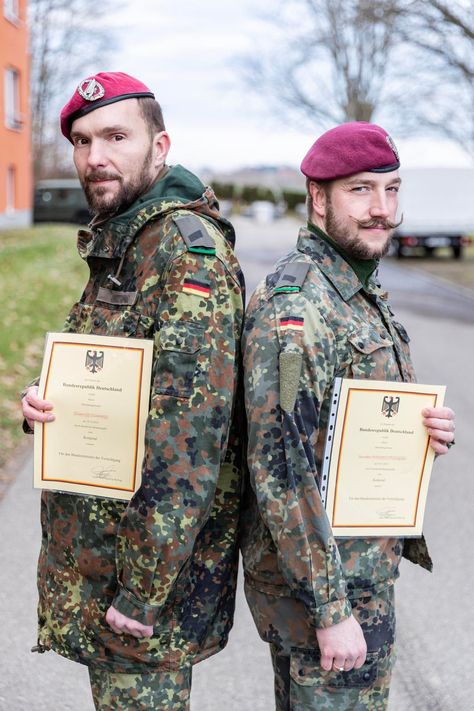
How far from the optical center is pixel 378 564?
7.00ft

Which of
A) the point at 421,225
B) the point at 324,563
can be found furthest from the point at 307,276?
the point at 421,225

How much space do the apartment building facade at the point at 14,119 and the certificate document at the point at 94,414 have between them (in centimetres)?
2487

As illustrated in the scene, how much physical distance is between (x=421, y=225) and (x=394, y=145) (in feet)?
77.8

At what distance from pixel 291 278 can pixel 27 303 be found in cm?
951

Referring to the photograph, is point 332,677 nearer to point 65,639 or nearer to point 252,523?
point 252,523

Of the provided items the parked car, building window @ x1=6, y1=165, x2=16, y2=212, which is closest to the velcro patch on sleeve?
building window @ x1=6, y1=165, x2=16, y2=212

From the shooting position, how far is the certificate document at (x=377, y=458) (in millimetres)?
2072

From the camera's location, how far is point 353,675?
6.77ft

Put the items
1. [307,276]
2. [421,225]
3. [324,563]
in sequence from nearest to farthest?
[324,563]
[307,276]
[421,225]

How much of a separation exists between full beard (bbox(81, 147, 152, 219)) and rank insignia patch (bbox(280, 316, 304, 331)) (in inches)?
19.6

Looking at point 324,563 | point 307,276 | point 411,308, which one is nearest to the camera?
point 324,563

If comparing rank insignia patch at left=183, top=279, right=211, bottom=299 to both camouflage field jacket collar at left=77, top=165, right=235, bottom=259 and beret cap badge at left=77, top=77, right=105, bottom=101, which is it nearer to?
camouflage field jacket collar at left=77, top=165, right=235, bottom=259

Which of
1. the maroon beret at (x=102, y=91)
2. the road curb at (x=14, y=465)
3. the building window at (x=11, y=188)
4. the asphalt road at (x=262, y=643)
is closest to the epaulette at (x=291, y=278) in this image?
the maroon beret at (x=102, y=91)

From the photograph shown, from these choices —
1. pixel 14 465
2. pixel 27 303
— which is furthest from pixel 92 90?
pixel 27 303
